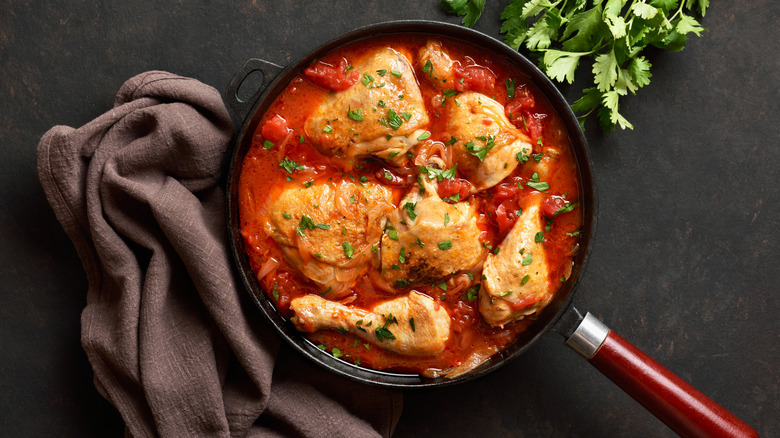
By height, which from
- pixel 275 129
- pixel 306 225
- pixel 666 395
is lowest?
pixel 666 395

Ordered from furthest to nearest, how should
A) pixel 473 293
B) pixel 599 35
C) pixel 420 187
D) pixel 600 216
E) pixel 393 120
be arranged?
pixel 600 216
pixel 599 35
pixel 473 293
pixel 420 187
pixel 393 120

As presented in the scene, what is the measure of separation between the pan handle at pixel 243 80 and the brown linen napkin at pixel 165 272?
4.8 inches

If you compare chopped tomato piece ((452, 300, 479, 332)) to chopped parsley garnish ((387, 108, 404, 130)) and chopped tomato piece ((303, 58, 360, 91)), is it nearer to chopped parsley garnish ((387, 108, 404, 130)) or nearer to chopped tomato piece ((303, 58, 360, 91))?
chopped parsley garnish ((387, 108, 404, 130))

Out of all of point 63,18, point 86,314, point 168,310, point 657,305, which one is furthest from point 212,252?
point 657,305

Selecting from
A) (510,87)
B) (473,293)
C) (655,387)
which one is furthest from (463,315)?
(510,87)

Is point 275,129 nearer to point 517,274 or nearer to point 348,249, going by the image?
point 348,249

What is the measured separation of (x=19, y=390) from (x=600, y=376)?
3.52 meters

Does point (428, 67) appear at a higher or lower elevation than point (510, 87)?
higher

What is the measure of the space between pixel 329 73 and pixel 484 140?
34.6 inches

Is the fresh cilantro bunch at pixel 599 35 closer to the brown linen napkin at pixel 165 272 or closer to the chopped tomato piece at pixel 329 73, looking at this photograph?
the chopped tomato piece at pixel 329 73

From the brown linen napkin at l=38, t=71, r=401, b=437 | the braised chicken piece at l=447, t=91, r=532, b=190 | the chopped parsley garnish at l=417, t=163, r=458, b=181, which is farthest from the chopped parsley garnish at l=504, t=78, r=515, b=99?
the brown linen napkin at l=38, t=71, r=401, b=437

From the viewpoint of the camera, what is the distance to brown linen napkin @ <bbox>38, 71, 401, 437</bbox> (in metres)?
2.85

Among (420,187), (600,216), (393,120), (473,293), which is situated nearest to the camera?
(393,120)

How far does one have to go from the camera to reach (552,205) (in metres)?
2.83
